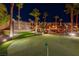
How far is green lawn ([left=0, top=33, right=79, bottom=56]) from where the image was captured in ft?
8.34


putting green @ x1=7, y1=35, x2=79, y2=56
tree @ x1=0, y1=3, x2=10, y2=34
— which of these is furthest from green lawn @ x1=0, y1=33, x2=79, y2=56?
tree @ x1=0, y1=3, x2=10, y2=34

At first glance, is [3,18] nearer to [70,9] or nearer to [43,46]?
[43,46]

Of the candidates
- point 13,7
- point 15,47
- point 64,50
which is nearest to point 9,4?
point 13,7

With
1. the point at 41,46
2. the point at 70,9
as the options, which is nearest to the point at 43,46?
the point at 41,46

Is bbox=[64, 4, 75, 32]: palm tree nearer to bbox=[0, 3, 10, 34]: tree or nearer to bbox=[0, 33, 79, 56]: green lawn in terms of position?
bbox=[0, 33, 79, 56]: green lawn

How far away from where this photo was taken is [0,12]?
8.46 ft

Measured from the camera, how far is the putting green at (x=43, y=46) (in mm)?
2543

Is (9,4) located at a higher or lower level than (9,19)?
higher

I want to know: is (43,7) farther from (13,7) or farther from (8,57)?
(8,57)

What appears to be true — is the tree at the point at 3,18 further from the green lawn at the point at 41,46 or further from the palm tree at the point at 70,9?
the palm tree at the point at 70,9

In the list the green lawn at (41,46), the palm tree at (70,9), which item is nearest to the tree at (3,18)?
the green lawn at (41,46)

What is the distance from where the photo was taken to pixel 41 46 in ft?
8.36

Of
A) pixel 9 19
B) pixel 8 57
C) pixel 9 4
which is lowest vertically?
pixel 8 57

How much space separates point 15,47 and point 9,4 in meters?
0.48
